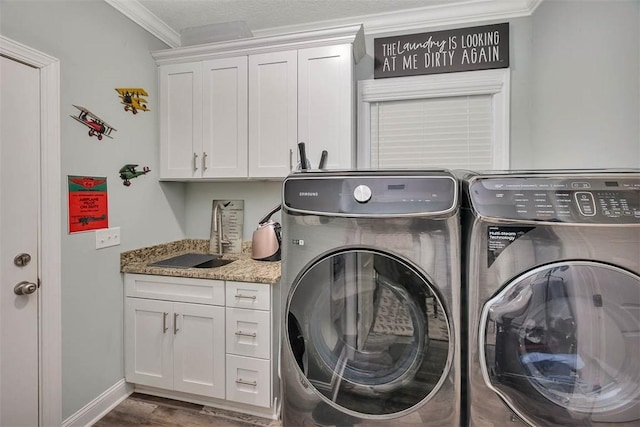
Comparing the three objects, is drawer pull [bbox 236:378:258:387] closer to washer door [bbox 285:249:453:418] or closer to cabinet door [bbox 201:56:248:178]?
washer door [bbox 285:249:453:418]

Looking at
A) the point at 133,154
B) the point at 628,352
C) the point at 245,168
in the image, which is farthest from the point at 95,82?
the point at 628,352

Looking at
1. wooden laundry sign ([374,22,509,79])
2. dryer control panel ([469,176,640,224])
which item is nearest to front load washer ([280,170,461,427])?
dryer control panel ([469,176,640,224])

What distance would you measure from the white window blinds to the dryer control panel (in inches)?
50.6

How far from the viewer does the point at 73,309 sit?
1.65 meters

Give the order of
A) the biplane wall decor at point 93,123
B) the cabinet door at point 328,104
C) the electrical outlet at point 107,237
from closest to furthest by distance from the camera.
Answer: the biplane wall decor at point 93,123 → the electrical outlet at point 107,237 → the cabinet door at point 328,104

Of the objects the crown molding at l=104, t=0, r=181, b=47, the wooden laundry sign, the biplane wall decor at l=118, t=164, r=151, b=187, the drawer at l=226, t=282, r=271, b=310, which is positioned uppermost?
the crown molding at l=104, t=0, r=181, b=47

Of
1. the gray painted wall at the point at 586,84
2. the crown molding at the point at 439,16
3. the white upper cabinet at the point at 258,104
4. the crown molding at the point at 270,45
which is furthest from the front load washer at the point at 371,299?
the crown molding at the point at 439,16

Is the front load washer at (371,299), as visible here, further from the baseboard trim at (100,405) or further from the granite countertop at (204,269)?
the baseboard trim at (100,405)

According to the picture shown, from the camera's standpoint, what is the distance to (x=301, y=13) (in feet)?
6.95

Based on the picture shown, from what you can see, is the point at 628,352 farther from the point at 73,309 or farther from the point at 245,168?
the point at 73,309

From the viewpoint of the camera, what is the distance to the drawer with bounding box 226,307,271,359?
1.71 meters

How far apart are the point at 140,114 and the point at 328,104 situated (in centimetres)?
135

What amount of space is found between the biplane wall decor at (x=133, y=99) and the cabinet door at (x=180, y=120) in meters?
0.14

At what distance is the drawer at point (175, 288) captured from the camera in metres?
1.79
